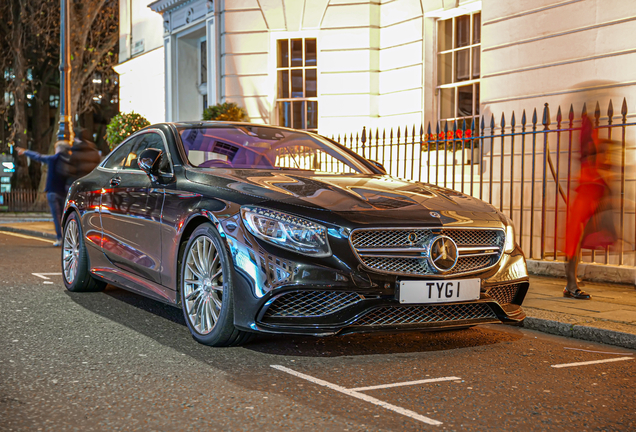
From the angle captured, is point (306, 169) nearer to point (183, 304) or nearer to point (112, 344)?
point (183, 304)

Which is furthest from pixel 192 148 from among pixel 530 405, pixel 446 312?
pixel 530 405

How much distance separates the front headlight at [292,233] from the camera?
4605mm

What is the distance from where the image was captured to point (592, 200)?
6938 mm

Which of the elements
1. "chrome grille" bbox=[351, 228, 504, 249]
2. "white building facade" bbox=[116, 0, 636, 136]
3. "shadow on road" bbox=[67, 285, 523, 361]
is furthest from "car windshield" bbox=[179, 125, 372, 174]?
"white building facade" bbox=[116, 0, 636, 136]

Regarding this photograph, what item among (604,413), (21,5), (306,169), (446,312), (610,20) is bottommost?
(604,413)

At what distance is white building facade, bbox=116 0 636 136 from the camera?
1077 cm

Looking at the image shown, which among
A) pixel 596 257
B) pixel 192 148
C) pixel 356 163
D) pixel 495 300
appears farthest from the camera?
pixel 596 257

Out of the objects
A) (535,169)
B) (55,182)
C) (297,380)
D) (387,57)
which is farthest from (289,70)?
(297,380)

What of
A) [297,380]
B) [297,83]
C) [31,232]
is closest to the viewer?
[297,380]

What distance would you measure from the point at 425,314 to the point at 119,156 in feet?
11.3

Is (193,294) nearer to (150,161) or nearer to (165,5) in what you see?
(150,161)

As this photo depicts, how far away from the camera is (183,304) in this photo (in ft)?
17.6

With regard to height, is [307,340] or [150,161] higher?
[150,161]

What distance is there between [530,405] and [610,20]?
765 centimetres
